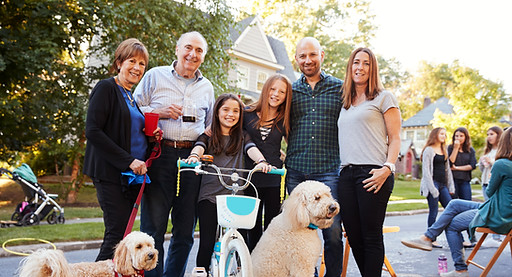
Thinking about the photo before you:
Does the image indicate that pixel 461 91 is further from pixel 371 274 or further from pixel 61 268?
pixel 61 268

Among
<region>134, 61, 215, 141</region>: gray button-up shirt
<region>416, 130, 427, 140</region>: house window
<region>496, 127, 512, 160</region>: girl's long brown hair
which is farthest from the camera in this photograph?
<region>416, 130, 427, 140</region>: house window

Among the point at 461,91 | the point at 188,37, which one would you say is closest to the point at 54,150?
the point at 188,37

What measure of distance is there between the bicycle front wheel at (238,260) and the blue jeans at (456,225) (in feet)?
12.1

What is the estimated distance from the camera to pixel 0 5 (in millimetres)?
10359

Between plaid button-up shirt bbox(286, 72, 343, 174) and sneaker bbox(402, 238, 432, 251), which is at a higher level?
plaid button-up shirt bbox(286, 72, 343, 174)

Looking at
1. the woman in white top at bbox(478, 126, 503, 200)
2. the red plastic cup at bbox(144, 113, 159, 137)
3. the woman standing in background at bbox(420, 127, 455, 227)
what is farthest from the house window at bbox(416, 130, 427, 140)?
the red plastic cup at bbox(144, 113, 159, 137)

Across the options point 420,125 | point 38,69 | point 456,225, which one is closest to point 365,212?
point 456,225

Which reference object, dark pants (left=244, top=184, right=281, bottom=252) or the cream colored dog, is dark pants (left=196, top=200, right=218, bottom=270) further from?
the cream colored dog

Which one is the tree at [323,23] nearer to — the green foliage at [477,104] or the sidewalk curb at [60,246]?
the green foliage at [477,104]

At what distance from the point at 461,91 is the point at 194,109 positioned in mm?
27375

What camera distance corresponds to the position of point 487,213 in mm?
5254

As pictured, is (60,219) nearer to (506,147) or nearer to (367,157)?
(367,157)

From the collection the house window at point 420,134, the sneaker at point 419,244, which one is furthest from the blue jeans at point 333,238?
the house window at point 420,134

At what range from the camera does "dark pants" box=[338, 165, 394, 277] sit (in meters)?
3.67
